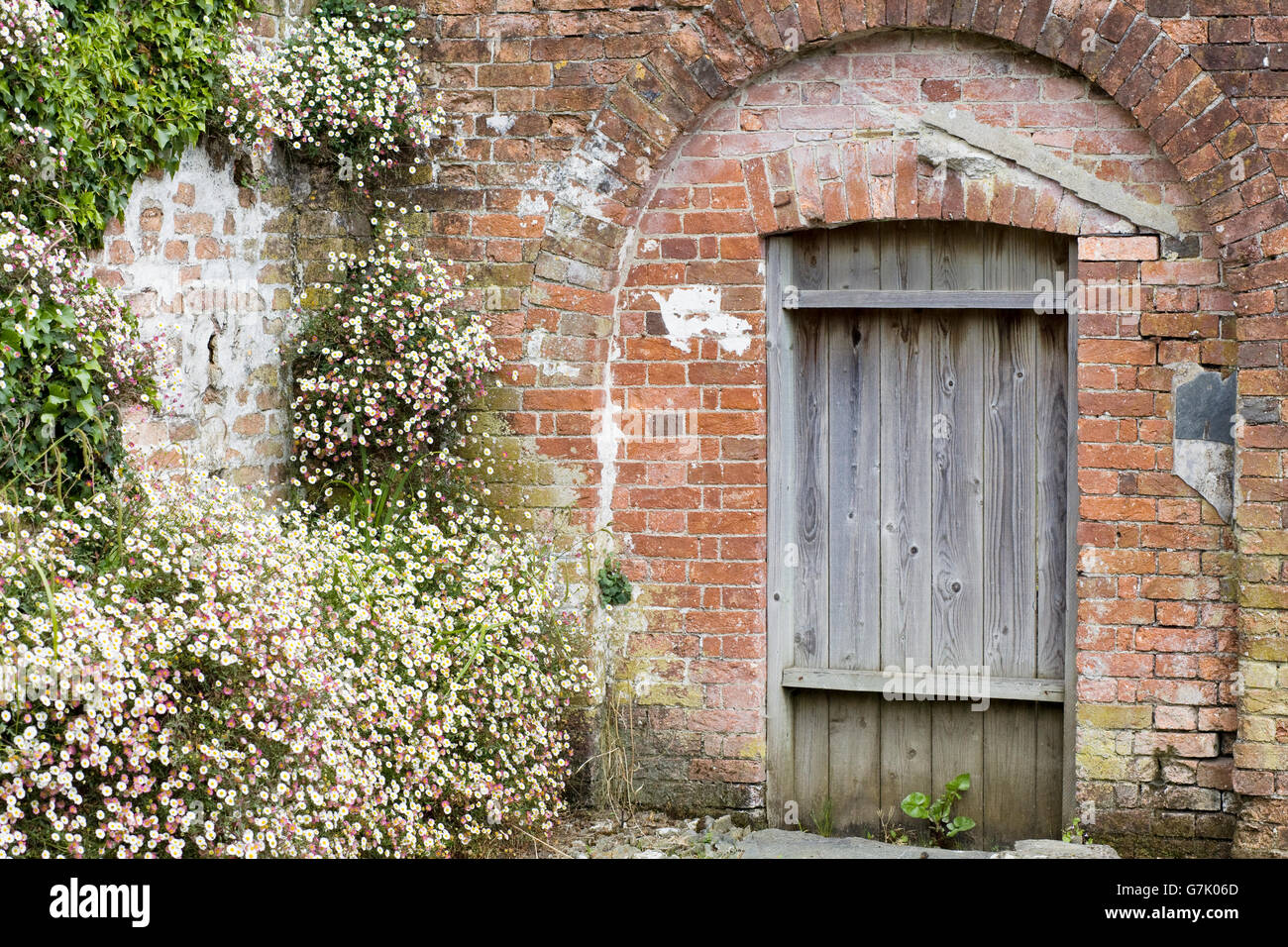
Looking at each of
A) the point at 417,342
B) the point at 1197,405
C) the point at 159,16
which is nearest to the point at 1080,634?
the point at 1197,405

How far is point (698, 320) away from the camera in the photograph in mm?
4977

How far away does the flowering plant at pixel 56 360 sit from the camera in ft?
12.0

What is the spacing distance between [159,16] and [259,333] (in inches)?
46.5

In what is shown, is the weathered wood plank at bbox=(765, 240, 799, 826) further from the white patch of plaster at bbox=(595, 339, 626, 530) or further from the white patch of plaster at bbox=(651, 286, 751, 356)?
the white patch of plaster at bbox=(595, 339, 626, 530)

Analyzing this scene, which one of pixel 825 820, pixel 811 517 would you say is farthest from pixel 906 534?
pixel 825 820

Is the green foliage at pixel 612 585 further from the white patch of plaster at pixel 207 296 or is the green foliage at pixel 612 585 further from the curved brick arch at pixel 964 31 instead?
the white patch of plaster at pixel 207 296

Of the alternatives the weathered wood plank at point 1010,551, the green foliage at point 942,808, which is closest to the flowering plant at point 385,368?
the weathered wood plank at point 1010,551

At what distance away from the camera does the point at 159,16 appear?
4.23 metres

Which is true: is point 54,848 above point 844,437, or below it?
below

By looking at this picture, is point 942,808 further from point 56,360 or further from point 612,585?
point 56,360

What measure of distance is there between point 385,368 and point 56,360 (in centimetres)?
122

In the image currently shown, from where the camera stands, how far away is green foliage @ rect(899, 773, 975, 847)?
500 centimetres

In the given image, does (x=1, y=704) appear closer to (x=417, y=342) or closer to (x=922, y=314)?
(x=417, y=342)

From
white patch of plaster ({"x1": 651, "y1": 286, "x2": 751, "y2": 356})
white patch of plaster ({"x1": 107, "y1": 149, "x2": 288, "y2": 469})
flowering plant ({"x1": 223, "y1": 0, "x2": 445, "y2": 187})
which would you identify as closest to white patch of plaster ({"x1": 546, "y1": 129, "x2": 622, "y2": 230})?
white patch of plaster ({"x1": 651, "y1": 286, "x2": 751, "y2": 356})
